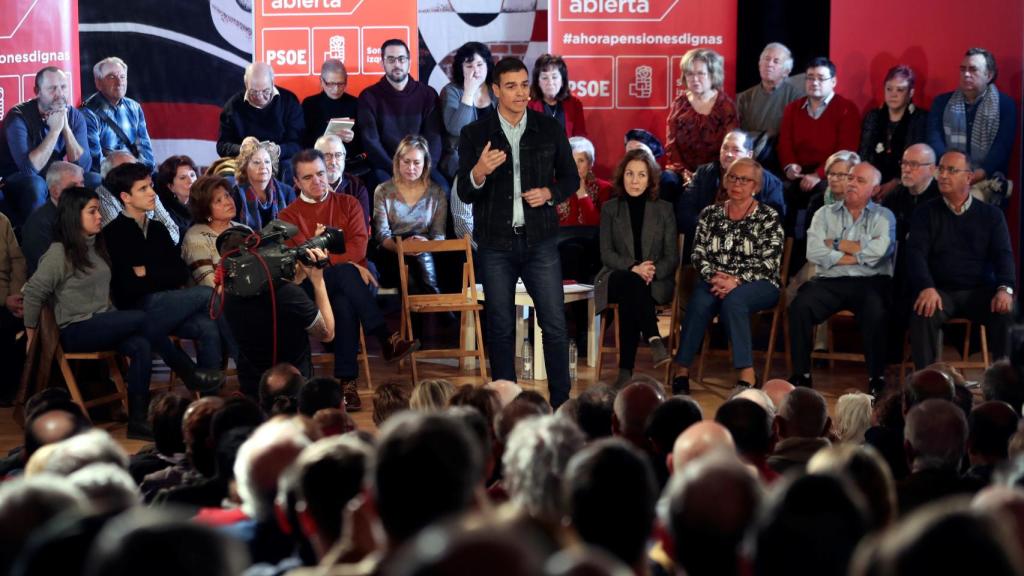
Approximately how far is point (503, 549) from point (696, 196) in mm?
5888

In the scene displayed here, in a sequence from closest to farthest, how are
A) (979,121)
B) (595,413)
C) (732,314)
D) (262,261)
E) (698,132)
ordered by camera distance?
(595,413) < (262,261) < (732,314) < (979,121) < (698,132)

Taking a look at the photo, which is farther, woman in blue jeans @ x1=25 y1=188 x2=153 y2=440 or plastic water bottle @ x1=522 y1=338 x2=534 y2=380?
plastic water bottle @ x1=522 y1=338 x2=534 y2=380

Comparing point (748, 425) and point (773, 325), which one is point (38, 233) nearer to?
point (773, 325)

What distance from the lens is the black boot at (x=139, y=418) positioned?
5.34m

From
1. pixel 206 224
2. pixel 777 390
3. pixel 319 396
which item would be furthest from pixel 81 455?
pixel 206 224

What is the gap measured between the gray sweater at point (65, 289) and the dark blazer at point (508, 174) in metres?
1.57

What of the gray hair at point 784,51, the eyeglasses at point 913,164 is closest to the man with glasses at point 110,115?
the gray hair at point 784,51

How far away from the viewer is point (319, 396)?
3768 millimetres

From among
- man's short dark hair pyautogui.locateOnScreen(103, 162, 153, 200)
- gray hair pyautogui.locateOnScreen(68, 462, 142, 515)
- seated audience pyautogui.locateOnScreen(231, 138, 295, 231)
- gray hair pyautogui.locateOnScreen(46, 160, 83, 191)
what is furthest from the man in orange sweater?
gray hair pyautogui.locateOnScreen(68, 462, 142, 515)

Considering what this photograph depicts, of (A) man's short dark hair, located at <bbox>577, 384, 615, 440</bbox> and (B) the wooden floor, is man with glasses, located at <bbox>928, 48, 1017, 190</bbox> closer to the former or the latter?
(B) the wooden floor

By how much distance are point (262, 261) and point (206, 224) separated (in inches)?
43.3

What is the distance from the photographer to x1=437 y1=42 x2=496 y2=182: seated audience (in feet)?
25.2

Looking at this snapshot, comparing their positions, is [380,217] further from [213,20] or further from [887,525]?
[887,525]

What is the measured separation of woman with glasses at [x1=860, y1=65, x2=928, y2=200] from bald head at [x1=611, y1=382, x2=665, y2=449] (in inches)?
166
